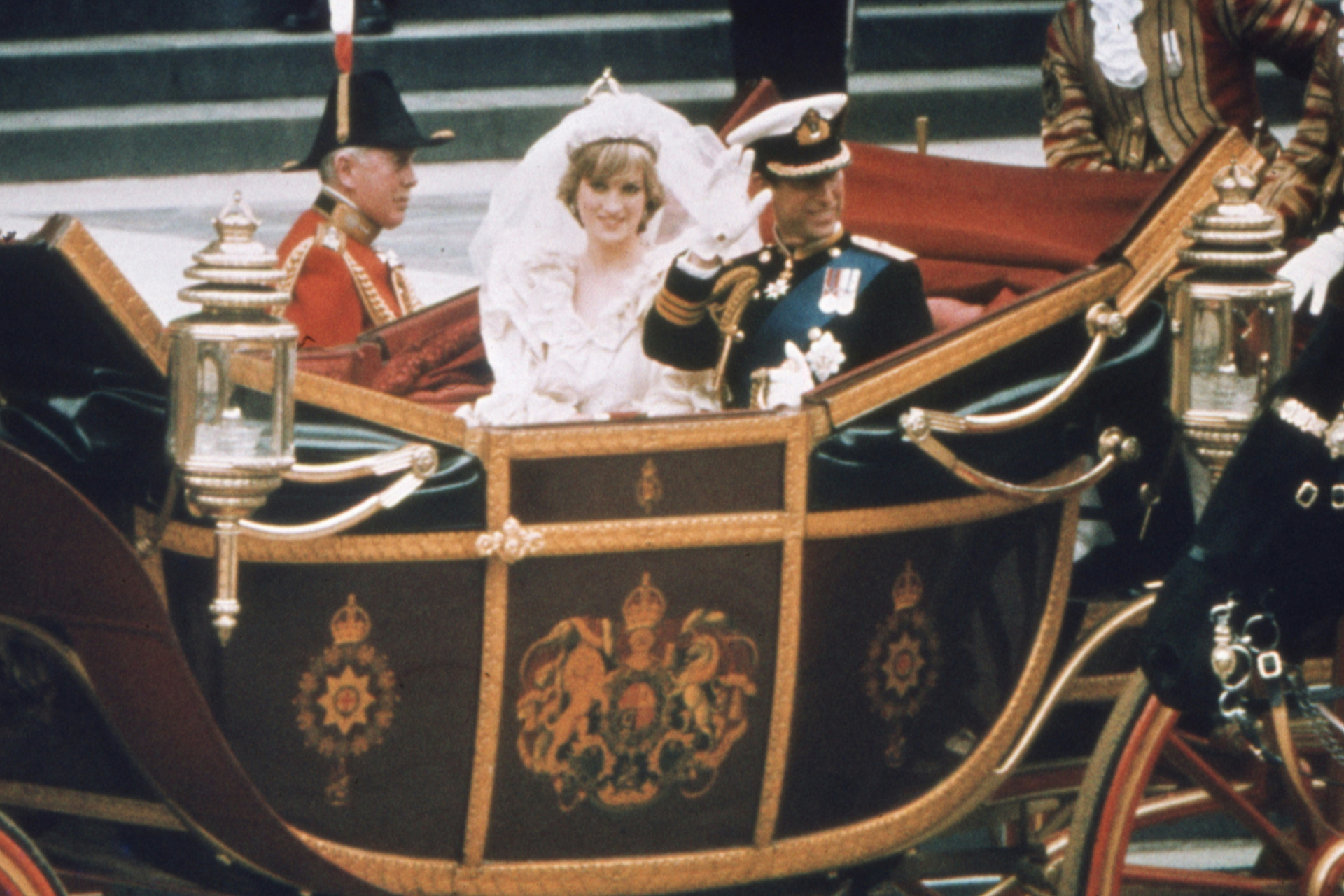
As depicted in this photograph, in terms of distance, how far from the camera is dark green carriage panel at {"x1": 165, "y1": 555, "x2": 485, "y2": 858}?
234 cm

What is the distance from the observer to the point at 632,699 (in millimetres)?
2486

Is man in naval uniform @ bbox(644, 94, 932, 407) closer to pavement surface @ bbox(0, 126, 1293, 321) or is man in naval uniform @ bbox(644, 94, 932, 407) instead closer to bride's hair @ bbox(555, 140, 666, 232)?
bride's hair @ bbox(555, 140, 666, 232)

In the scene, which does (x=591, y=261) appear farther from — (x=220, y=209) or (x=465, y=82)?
(x=465, y=82)

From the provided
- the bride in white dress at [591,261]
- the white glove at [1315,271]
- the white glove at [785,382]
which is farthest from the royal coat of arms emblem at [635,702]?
the white glove at [1315,271]

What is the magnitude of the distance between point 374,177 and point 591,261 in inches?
28.5

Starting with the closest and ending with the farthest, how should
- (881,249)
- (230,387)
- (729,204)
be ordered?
(230,387), (729,204), (881,249)

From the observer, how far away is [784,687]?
255 centimetres

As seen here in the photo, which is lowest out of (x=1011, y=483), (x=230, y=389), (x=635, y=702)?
(x=635, y=702)

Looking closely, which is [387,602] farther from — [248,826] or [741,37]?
[741,37]

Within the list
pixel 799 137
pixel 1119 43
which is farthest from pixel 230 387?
pixel 1119 43

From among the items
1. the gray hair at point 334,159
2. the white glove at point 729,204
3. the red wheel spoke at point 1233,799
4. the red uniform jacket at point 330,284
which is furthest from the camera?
the gray hair at point 334,159

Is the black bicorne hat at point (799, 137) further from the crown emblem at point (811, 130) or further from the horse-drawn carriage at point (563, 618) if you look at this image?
the horse-drawn carriage at point (563, 618)

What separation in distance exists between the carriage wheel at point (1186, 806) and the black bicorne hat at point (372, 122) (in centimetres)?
183

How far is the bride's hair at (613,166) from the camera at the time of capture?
3.12 m
